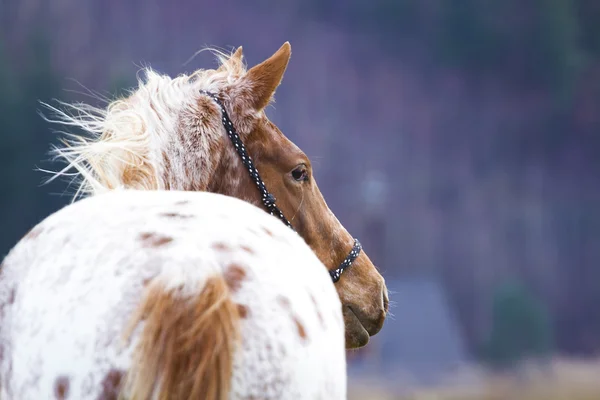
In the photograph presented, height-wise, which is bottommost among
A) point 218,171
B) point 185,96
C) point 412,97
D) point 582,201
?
point 218,171

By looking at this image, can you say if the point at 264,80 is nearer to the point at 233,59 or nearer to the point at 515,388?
the point at 233,59

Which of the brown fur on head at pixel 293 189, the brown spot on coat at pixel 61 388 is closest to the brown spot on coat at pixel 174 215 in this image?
the brown spot on coat at pixel 61 388

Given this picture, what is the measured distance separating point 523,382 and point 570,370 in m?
1.34

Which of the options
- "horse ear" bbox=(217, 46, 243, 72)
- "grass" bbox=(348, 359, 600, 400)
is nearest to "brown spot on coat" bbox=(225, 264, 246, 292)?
"horse ear" bbox=(217, 46, 243, 72)

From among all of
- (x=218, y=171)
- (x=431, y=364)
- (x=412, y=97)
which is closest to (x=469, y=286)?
(x=431, y=364)

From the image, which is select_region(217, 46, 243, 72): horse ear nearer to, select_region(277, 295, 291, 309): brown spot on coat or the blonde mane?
the blonde mane

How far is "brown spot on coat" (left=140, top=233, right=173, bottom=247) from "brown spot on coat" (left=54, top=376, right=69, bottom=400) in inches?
10.0

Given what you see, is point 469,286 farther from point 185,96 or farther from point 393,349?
point 185,96

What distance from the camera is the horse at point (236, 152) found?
82.7 inches

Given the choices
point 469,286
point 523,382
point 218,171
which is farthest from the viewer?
point 469,286

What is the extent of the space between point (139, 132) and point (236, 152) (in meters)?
0.32

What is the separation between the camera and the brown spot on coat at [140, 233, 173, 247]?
1.20 metres

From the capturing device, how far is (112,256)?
1186 millimetres

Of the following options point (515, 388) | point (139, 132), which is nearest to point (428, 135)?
point (515, 388)
